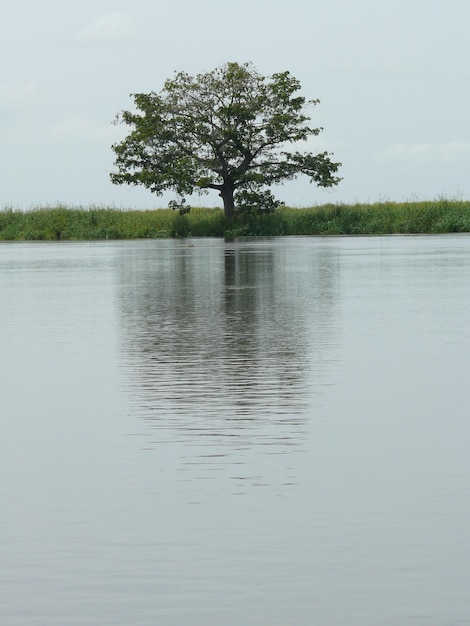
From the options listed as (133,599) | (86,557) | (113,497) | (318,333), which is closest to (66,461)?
(113,497)

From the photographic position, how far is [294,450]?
28.3 feet

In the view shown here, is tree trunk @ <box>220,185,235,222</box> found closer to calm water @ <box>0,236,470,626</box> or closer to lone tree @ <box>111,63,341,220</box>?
lone tree @ <box>111,63,341,220</box>

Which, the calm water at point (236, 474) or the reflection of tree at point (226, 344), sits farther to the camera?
the reflection of tree at point (226, 344)

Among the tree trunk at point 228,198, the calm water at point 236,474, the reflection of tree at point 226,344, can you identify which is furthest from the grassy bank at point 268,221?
the calm water at point 236,474

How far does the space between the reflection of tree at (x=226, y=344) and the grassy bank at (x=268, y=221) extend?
4459 cm

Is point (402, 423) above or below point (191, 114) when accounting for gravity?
below

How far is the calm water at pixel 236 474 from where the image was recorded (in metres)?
5.57

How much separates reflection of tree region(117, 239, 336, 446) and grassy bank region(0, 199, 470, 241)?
44589mm

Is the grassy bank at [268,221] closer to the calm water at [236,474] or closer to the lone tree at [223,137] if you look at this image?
the lone tree at [223,137]

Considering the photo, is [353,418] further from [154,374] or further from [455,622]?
[455,622]

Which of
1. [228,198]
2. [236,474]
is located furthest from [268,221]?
[236,474]

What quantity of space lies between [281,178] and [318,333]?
59.3 meters

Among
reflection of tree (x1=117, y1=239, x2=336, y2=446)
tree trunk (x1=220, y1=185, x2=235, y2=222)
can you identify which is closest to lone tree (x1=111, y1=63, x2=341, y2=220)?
tree trunk (x1=220, y1=185, x2=235, y2=222)

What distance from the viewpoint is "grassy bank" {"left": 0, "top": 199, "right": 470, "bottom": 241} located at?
76062mm
